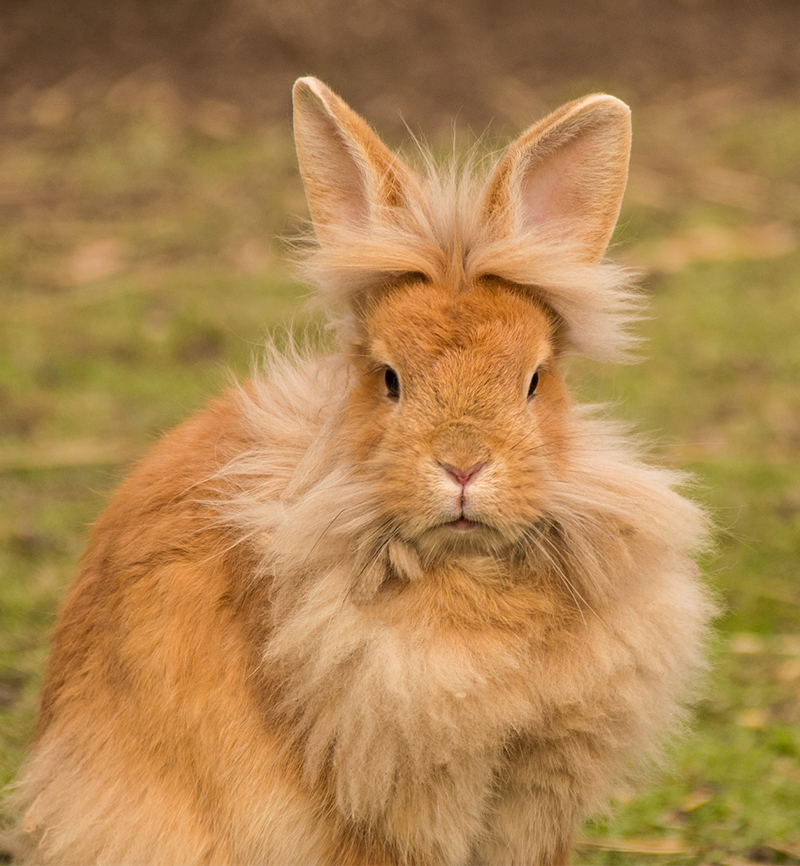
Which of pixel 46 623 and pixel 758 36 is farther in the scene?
pixel 758 36

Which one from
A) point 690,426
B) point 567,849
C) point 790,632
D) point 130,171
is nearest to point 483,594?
point 567,849

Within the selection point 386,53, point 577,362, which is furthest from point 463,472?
point 386,53

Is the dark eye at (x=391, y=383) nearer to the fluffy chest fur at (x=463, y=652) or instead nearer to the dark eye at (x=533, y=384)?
the fluffy chest fur at (x=463, y=652)

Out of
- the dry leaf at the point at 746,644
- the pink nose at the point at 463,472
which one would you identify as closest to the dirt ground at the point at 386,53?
the dry leaf at the point at 746,644

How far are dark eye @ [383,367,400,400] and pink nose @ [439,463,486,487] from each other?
0.24 m

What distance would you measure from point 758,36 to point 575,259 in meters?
7.91

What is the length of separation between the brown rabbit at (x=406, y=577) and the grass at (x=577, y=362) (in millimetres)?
510

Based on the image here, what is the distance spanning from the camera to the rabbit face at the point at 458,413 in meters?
2.25

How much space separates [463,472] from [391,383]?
30 cm

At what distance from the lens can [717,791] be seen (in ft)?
11.3

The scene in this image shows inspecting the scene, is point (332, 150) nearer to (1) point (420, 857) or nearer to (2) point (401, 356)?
(2) point (401, 356)

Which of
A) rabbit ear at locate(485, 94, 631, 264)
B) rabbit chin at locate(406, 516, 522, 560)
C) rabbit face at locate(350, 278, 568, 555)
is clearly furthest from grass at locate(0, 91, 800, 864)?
rabbit chin at locate(406, 516, 522, 560)

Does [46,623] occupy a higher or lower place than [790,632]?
higher

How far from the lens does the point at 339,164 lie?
2.64 m
